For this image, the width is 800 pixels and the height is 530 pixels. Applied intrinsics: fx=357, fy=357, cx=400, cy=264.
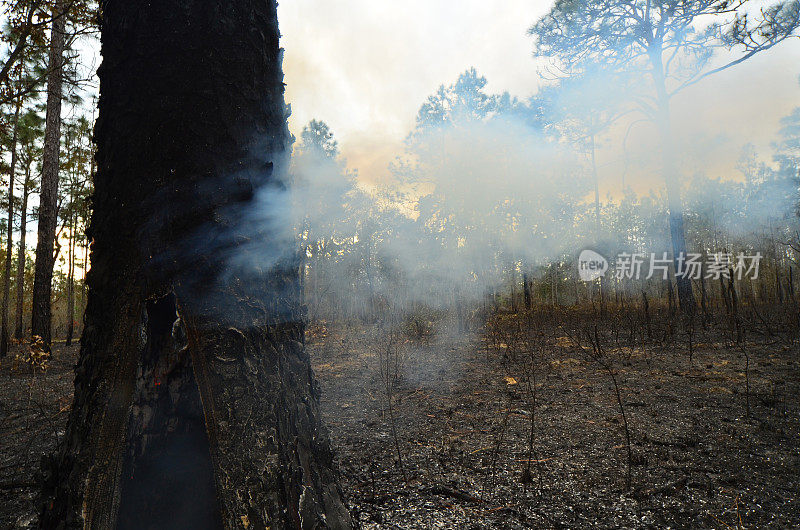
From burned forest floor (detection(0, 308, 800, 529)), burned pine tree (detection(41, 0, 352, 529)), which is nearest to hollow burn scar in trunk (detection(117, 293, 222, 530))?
burned pine tree (detection(41, 0, 352, 529))

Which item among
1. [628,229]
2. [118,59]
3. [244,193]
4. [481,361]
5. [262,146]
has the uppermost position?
[628,229]

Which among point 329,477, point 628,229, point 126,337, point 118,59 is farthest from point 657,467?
point 628,229

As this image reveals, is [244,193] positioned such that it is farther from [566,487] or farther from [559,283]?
[559,283]

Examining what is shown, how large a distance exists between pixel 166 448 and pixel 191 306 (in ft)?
1.01

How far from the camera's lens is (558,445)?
6.28 feet

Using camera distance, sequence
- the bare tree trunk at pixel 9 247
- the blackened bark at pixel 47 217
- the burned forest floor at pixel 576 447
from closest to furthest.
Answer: the burned forest floor at pixel 576 447 → the blackened bark at pixel 47 217 → the bare tree trunk at pixel 9 247

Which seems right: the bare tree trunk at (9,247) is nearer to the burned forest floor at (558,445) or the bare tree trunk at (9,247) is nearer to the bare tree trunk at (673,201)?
the burned forest floor at (558,445)

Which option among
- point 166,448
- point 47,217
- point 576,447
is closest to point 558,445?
point 576,447

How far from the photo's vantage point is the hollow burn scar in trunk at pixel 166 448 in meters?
0.76

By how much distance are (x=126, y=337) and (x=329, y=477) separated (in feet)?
1.95

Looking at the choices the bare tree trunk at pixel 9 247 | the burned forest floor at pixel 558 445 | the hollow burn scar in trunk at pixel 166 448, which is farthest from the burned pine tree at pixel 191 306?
the bare tree trunk at pixel 9 247

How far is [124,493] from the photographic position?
29.4 inches

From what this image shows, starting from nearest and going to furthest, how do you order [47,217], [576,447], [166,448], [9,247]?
[166,448], [576,447], [47,217], [9,247]

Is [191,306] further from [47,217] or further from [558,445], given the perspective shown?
[47,217]
